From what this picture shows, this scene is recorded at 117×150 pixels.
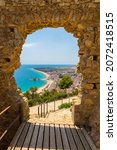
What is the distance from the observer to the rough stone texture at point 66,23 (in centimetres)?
660

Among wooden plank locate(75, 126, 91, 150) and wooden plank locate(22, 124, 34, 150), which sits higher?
wooden plank locate(22, 124, 34, 150)

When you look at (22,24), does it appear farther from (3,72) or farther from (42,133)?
(42,133)

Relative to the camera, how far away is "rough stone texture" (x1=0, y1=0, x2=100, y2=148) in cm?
660

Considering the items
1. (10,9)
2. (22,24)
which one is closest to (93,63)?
(22,24)

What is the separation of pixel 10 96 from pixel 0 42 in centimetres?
148

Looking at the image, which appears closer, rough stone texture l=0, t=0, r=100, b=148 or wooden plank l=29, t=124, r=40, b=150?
wooden plank l=29, t=124, r=40, b=150

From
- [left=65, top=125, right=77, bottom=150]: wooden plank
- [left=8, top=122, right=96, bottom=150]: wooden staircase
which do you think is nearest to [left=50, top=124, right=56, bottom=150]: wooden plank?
[left=8, top=122, right=96, bottom=150]: wooden staircase

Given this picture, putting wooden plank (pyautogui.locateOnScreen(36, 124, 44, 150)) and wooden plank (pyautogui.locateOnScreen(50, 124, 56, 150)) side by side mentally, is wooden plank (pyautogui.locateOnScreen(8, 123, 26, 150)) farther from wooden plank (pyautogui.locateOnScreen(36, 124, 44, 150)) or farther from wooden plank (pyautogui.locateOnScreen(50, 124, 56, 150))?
wooden plank (pyautogui.locateOnScreen(50, 124, 56, 150))

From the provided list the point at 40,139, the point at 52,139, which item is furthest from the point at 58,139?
the point at 40,139

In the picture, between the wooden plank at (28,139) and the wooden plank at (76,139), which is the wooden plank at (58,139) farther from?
the wooden plank at (28,139)

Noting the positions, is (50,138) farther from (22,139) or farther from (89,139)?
(89,139)

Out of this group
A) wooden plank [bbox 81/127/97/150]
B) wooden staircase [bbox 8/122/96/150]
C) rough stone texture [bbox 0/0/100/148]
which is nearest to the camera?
wooden plank [bbox 81/127/97/150]

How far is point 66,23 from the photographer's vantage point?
23.0 ft

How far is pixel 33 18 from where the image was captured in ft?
22.0
